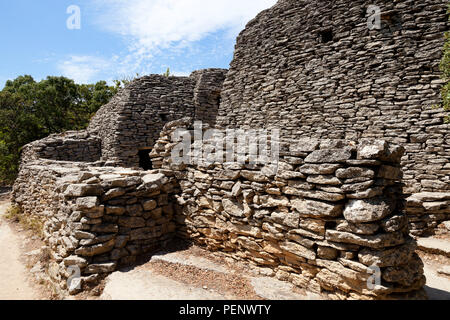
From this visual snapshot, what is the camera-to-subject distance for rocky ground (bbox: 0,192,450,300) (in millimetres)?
3434

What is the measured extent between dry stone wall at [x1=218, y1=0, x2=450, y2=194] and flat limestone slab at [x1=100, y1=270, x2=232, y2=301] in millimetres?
5791

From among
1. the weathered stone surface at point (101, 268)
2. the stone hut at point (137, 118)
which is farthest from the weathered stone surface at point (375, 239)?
the stone hut at point (137, 118)

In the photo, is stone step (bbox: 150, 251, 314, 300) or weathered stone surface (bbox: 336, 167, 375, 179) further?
stone step (bbox: 150, 251, 314, 300)

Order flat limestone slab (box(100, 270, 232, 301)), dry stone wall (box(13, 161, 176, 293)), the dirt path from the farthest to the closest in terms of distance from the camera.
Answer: the dirt path < dry stone wall (box(13, 161, 176, 293)) < flat limestone slab (box(100, 270, 232, 301))

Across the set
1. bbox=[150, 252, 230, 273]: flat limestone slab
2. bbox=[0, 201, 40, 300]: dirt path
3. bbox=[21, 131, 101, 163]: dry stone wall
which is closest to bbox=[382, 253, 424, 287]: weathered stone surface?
bbox=[150, 252, 230, 273]: flat limestone slab

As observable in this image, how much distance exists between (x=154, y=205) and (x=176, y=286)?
1.74 metres

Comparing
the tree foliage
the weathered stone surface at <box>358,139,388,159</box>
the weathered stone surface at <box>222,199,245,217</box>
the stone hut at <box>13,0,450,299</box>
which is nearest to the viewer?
the weathered stone surface at <box>358,139,388,159</box>

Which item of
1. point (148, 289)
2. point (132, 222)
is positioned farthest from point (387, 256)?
point (132, 222)

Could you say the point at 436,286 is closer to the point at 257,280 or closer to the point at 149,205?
the point at 257,280

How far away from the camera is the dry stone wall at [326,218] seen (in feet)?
9.29

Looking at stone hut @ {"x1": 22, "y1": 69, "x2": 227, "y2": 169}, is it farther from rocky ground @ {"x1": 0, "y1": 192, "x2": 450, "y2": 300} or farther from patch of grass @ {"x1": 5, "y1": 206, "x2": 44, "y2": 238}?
rocky ground @ {"x1": 0, "y1": 192, "x2": 450, "y2": 300}

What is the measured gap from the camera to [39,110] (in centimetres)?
2019
